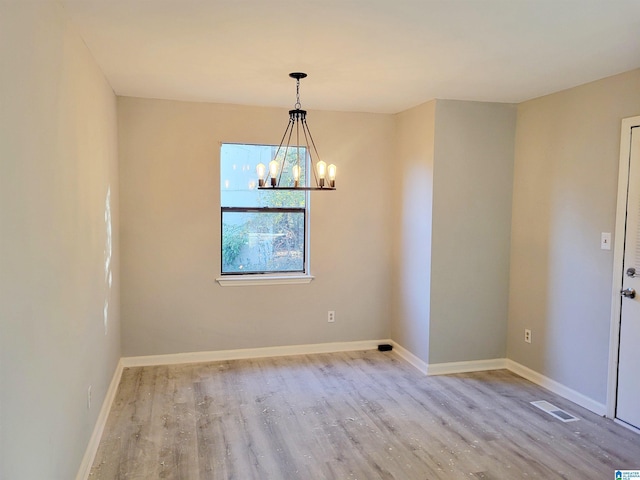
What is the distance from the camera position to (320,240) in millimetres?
4801

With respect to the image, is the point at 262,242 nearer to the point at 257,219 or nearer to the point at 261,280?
the point at 257,219

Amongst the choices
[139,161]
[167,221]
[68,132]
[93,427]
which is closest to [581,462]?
[93,427]

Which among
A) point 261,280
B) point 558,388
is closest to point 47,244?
point 261,280

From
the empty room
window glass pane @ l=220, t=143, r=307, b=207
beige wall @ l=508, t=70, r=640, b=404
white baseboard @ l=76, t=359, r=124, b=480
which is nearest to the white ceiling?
the empty room

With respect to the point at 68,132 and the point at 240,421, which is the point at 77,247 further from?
the point at 240,421

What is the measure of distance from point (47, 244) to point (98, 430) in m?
1.63

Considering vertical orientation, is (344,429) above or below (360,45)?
below

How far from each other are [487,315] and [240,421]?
2402 mm

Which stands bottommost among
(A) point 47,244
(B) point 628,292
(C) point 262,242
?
(B) point 628,292

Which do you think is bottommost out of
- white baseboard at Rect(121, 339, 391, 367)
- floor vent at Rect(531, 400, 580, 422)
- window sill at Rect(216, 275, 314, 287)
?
floor vent at Rect(531, 400, 580, 422)

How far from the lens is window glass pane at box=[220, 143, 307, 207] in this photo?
Answer: 15.0 ft

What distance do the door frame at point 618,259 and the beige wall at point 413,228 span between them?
141 cm

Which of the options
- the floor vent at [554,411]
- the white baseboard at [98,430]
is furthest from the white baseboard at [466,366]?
Answer: the white baseboard at [98,430]

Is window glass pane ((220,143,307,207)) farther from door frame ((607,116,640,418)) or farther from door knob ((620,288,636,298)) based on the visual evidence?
door knob ((620,288,636,298))
